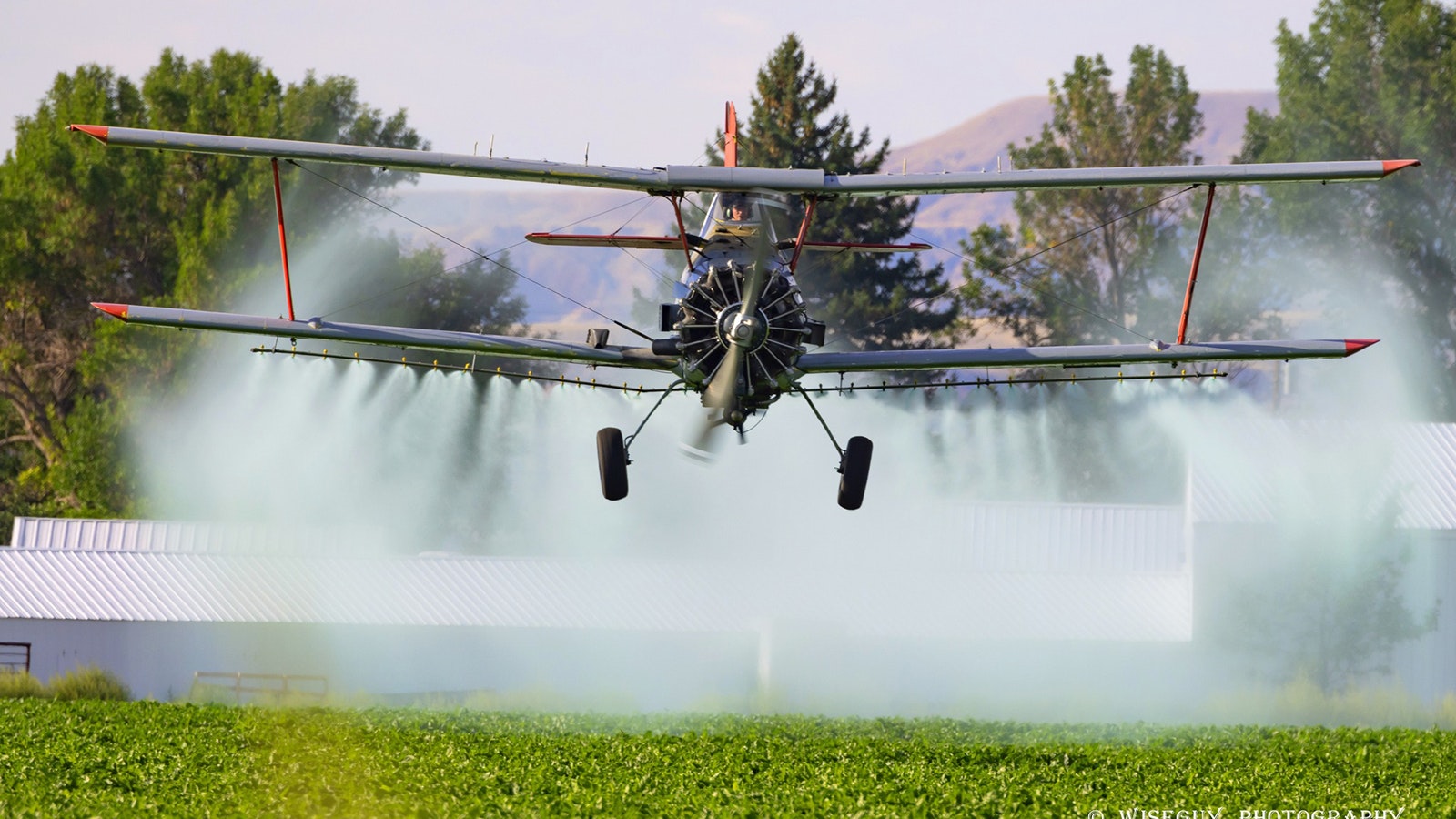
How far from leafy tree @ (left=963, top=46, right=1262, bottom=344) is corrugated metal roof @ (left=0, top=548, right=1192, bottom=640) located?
2590 centimetres

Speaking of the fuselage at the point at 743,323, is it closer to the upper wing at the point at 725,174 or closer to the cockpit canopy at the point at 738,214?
the cockpit canopy at the point at 738,214

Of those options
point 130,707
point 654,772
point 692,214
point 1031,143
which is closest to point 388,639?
point 130,707

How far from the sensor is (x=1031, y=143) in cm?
7606

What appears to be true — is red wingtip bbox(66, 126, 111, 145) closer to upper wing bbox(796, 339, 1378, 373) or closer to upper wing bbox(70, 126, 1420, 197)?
upper wing bbox(70, 126, 1420, 197)

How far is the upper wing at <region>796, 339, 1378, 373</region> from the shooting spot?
77.6ft

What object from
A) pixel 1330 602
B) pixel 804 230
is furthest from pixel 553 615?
pixel 804 230

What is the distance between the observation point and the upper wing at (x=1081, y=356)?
23.7 meters

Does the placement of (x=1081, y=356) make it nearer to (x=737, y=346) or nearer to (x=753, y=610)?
(x=737, y=346)

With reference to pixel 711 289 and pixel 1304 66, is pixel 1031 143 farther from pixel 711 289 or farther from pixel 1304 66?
pixel 711 289

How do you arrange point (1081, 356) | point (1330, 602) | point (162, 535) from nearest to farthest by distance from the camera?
point (1081, 356) < point (1330, 602) < point (162, 535)

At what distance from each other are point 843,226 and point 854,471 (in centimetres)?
4110

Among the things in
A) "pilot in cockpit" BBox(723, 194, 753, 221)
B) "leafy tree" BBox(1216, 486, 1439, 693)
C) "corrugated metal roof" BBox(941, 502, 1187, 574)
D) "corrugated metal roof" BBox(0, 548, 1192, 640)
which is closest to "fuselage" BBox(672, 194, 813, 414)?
"pilot in cockpit" BBox(723, 194, 753, 221)

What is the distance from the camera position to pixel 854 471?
24281 millimetres

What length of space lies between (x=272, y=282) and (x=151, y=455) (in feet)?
24.3
